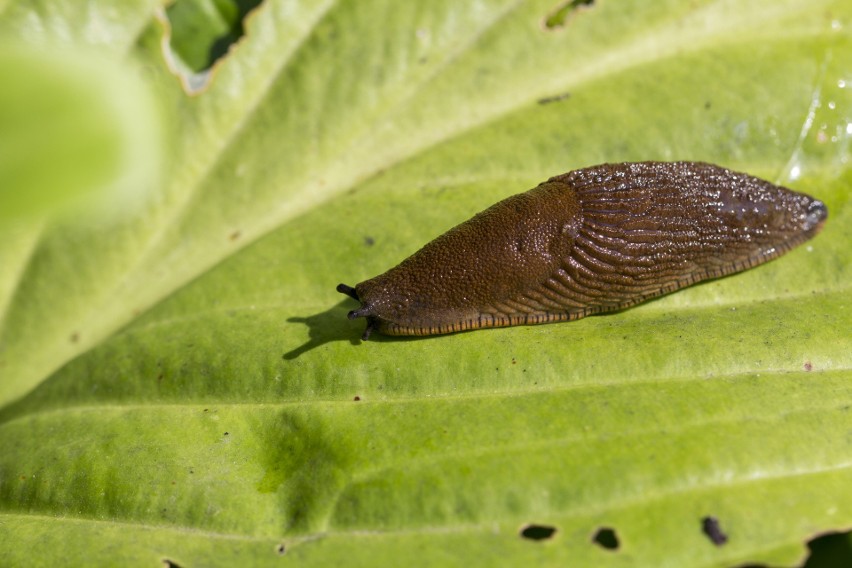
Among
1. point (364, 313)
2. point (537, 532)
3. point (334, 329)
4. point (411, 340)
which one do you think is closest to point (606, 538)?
point (537, 532)

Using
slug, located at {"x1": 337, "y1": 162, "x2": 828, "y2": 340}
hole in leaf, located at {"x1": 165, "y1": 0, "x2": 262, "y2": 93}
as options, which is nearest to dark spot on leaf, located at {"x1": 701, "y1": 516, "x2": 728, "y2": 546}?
slug, located at {"x1": 337, "y1": 162, "x2": 828, "y2": 340}

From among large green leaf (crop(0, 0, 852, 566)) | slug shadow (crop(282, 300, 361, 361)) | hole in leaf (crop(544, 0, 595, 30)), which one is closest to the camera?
large green leaf (crop(0, 0, 852, 566))

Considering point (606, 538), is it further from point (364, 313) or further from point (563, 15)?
point (563, 15)

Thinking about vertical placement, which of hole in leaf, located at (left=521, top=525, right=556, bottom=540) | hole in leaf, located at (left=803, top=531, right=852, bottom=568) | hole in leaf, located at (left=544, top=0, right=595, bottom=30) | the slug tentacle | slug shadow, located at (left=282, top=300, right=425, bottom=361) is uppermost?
hole in leaf, located at (left=544, top=0, right=595, bottom=30)

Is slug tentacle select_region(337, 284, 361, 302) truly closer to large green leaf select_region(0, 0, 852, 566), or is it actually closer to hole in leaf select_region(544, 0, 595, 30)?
large green leaf select_region(0, 0, 852, 566)

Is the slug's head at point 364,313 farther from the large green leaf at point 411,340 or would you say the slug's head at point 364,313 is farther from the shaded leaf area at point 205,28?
the shaded leaf area at point 205,28

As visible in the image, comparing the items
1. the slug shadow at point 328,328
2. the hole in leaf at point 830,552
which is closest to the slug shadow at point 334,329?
the slug shadow at point 328,328

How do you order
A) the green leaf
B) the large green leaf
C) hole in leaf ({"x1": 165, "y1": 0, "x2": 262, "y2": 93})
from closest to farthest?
1. the large green leaf
2. the green leaf
3. hole in leaf ({"x1": 165, "y1": 0, "x2": 262, "y2": 93})

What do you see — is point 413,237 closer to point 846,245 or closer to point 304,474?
point 304,474
